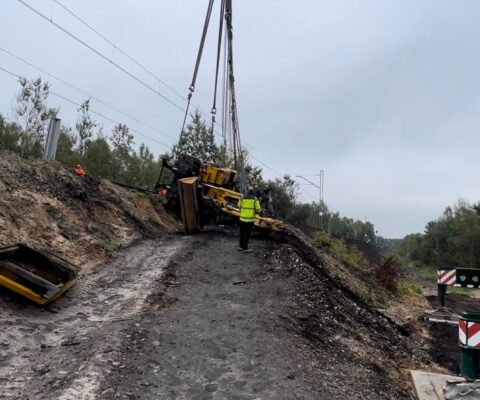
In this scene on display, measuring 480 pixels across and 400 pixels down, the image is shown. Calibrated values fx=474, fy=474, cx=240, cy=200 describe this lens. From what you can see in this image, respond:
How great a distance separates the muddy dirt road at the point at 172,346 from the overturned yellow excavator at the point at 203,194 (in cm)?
477

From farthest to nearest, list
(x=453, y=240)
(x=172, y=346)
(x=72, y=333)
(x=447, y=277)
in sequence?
(x=453, y=240) → (x=447, y=277) → (x=72, y=333) → (x=172, y=346)

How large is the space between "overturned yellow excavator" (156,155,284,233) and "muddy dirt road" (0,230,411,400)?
15.6 ft

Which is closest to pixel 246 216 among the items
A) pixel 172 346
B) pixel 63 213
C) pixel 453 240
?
pixel 63 213

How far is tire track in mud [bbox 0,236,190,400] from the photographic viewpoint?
185 inches

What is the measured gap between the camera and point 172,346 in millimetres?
5941

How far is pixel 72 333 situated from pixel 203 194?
9.09 meters

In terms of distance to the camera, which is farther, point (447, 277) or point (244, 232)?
point (244, 232)

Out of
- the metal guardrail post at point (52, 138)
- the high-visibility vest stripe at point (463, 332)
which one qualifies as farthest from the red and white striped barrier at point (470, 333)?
the metal guardrail post at point (52, 138)

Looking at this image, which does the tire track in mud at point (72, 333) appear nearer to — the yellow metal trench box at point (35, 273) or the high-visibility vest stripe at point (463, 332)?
the yellow metal trench box at point (35, 273)

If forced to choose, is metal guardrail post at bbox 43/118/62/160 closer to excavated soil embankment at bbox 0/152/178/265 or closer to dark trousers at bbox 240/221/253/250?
excavated soil embankment at bbox 0/152/178/265

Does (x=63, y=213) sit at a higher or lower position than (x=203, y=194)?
lower

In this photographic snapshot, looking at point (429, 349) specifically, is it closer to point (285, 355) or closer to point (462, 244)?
point (285, 355)

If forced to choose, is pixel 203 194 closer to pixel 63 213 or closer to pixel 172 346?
pixel 63 213

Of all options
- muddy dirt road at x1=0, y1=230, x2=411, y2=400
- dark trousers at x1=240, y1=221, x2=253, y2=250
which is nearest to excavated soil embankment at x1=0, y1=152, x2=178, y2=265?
muddy dirt road at x1=0, y1=230, x2=411, y2=400
